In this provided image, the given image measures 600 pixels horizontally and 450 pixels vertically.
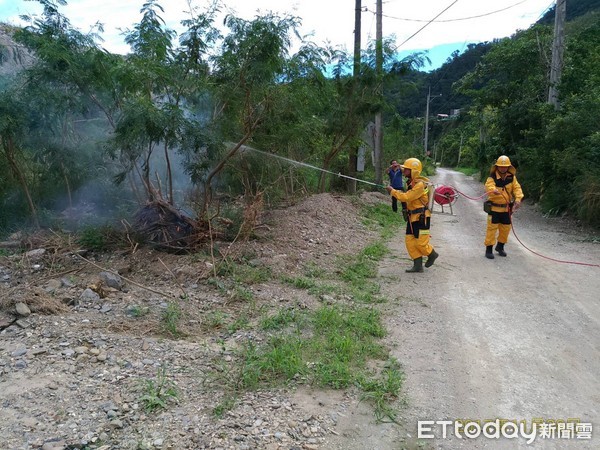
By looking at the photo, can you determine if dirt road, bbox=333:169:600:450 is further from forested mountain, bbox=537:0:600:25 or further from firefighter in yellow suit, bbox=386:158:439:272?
forested mountain, bbox=537:0:600:25

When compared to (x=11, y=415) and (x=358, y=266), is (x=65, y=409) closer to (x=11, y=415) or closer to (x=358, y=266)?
(x=11, y=415)

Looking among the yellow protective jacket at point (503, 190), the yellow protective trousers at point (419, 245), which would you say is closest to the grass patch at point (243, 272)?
the yellow protective trousers at point (419, 245)

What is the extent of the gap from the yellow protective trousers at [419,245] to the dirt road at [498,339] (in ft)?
1.09

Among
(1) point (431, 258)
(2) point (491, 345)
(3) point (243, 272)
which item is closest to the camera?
(2) point (491, 345)

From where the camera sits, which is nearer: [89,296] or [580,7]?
[89,296]

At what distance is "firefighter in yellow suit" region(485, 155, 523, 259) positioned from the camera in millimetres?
8273

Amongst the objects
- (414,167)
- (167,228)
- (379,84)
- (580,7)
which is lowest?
(167,228)

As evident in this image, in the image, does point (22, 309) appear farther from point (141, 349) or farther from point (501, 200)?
point (501, 200)

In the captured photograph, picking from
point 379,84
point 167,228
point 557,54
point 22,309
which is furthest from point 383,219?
point 22,309

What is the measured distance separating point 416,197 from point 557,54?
36.1 feet

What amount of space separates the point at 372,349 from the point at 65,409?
260 cm

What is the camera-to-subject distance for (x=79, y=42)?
7.46 m

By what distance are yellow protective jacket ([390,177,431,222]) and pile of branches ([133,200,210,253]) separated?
3121mm

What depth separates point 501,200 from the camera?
8.26 m
